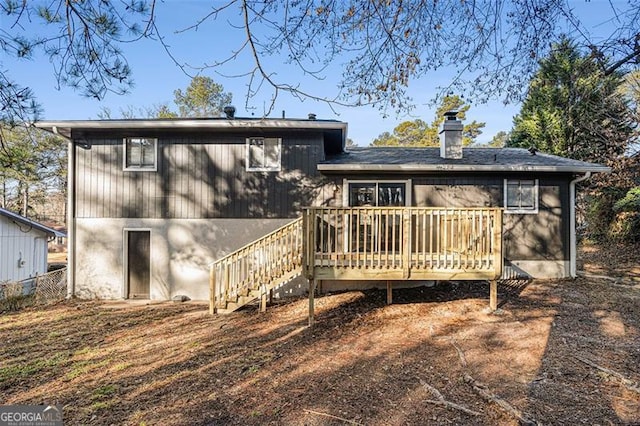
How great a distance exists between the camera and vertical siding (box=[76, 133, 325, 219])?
28.2ft

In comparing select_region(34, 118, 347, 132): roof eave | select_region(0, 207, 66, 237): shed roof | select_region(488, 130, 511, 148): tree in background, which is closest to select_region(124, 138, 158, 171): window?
select_region(34, 118, 347, 132): roof eave

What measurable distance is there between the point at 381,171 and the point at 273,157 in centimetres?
274

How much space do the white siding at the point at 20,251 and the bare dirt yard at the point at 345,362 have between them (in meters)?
6.42

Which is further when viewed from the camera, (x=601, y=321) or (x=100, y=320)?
(x=100, y=320)

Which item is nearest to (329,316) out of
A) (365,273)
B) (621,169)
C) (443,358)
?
(365,273)

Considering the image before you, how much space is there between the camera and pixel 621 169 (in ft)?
42.7

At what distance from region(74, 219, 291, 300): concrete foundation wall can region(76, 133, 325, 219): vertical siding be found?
0.23 m

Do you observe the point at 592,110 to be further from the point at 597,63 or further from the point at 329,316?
the point at 329,316

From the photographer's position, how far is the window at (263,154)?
28.2 ft

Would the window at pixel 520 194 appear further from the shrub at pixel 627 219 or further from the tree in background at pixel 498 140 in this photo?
the tree in background at pixel 498 140

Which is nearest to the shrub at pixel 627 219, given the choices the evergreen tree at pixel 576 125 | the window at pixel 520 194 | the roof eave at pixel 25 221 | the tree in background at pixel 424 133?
the evergreen tree at pixel 576 125

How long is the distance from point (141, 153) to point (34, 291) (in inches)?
170

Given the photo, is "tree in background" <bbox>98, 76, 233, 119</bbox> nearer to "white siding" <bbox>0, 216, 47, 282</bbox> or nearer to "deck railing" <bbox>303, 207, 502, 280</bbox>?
"white siding" <bbox>0, 216, 47, 282</bbox>

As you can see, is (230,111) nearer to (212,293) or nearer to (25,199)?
(212,293)
